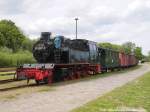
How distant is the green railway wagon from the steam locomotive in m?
5.11

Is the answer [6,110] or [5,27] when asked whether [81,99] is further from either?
[5,27]

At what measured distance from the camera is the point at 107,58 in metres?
42.9

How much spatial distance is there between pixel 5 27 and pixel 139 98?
7675 centimetres

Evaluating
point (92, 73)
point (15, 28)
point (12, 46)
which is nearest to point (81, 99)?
point (92, 73)

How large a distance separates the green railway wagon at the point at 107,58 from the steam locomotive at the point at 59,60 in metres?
5.11

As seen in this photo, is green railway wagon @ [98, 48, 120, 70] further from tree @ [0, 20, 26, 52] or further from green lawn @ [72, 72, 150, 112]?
tree @ [0, 20, 26, 52]

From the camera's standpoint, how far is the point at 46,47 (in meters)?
26.5

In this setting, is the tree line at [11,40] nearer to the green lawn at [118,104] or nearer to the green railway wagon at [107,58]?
the green railway wagon at [107,58]

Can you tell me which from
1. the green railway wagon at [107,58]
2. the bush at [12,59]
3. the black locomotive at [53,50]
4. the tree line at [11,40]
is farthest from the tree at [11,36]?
the black locomotive at [53,50]

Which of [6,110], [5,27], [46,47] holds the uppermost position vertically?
[5,27]

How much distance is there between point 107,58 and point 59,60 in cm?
1654

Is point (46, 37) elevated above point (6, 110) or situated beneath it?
elevated above

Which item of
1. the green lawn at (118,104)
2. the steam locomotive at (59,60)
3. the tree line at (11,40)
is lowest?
the green lawn at (118,104)

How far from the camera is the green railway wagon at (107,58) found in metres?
40.3
